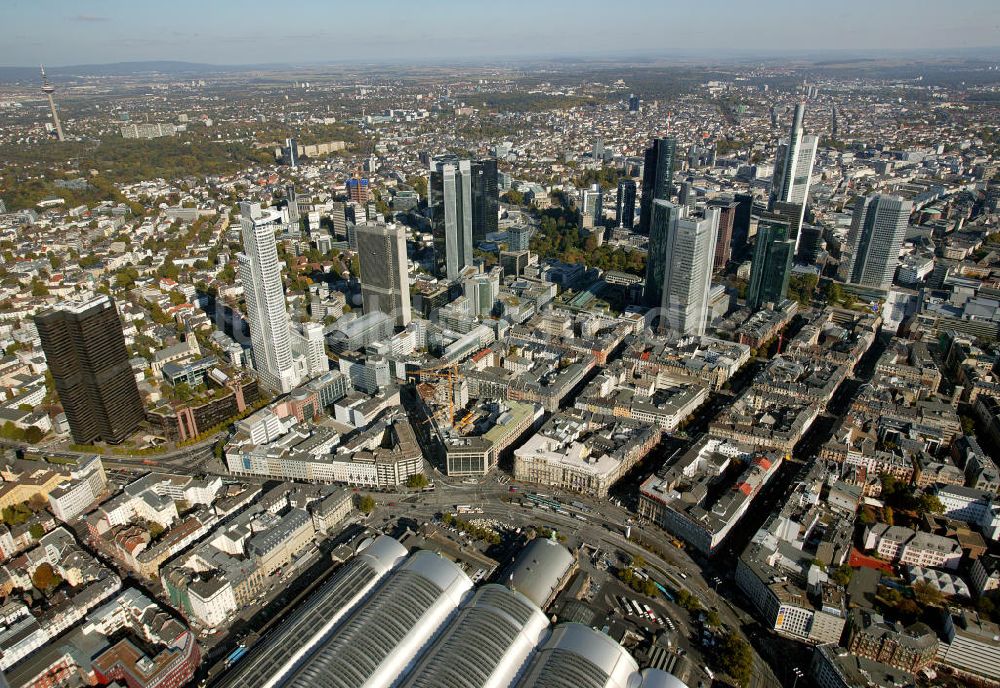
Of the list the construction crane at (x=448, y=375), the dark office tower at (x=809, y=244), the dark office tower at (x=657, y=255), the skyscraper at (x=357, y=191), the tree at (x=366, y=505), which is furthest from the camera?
the skyscraper at (x=357, y=191)

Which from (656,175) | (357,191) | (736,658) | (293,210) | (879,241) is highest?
(656,175)

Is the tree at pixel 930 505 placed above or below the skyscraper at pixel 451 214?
below

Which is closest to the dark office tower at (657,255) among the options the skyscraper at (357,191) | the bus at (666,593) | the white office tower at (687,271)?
the white office tower at (687,271)

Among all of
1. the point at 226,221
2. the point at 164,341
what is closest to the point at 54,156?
the point at 226,221

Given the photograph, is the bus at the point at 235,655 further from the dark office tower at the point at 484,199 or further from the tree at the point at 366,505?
the dark office tower at the point at 484,199

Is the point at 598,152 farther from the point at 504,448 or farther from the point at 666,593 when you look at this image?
the point at 666,593

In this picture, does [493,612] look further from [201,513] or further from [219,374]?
[219,374]

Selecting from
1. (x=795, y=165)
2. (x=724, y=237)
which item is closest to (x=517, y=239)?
(x=724, y=237)

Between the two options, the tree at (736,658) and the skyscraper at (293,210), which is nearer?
the tree at (736,658)
